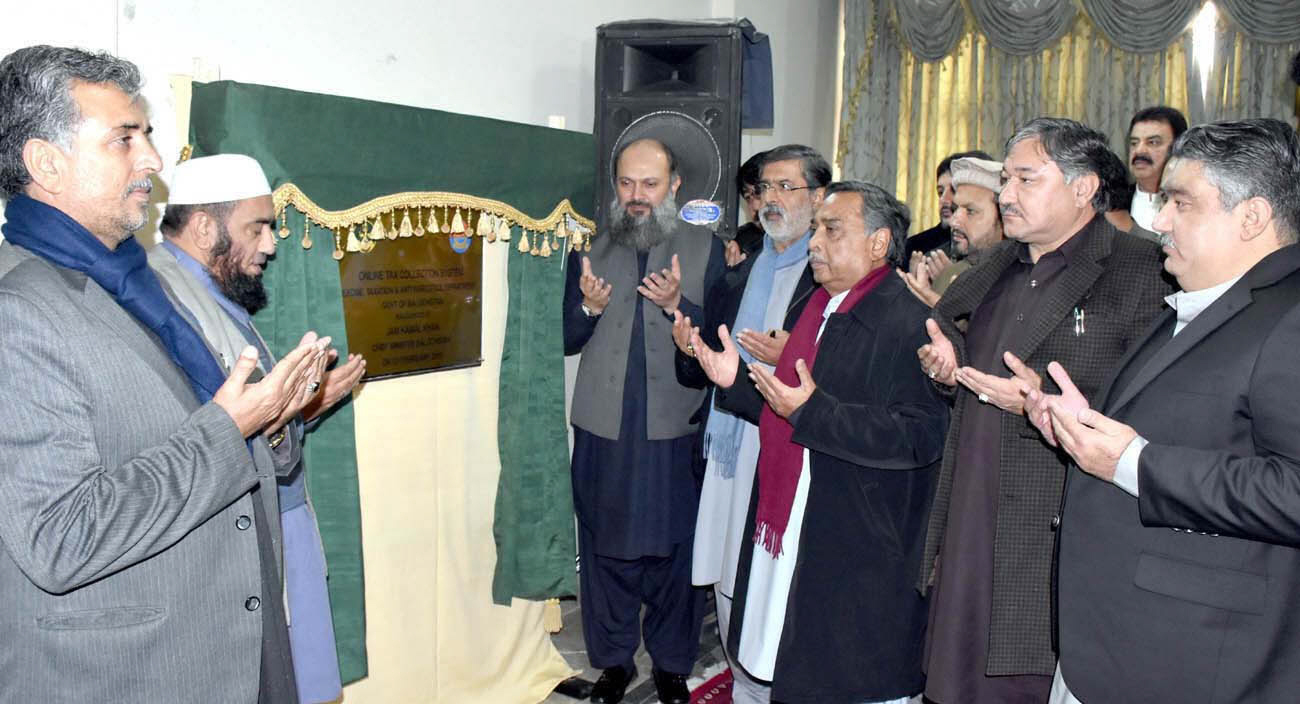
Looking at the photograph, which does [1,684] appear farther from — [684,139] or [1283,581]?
[684,139]

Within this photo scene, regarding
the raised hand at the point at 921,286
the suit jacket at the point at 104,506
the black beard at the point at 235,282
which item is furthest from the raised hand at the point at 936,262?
the suit jacket at the point at 104,506

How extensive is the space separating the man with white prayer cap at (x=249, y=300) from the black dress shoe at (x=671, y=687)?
1269 mm

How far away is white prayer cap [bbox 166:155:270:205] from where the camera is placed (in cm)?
206

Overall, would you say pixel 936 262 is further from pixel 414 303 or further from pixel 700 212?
pixel 414 303

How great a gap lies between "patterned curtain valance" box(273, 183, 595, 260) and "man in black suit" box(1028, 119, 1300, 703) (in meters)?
1.70

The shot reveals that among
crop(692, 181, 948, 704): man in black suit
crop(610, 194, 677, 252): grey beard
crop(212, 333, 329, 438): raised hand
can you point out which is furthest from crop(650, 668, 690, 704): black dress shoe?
crop(212, 333, 329, 438): raised hand

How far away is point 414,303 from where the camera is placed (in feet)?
9.29

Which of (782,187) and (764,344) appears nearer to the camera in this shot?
(764,344)

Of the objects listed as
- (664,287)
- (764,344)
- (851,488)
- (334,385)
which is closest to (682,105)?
(664,287)

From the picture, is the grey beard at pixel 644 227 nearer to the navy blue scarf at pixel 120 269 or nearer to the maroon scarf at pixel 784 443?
the maroon scarf at pixel 784 443

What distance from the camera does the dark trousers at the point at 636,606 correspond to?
10.8ft

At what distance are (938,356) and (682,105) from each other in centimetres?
158

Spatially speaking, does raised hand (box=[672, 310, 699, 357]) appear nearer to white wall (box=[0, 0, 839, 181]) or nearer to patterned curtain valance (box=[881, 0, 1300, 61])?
white wall (box=[0, 0, 839, 181])

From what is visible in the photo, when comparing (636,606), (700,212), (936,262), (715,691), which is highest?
(700,212)
